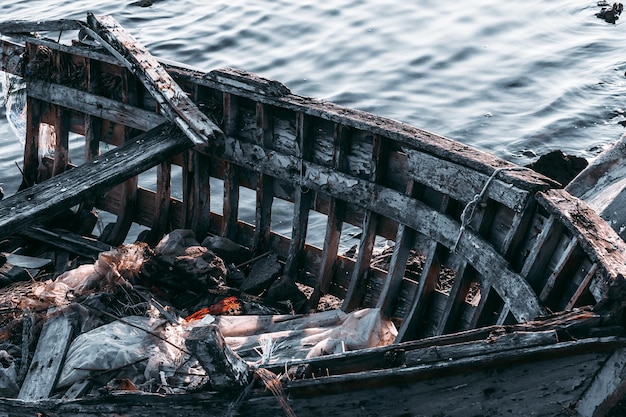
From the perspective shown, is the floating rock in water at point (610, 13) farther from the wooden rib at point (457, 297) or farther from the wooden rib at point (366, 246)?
the wooden rib at point (457, 297)

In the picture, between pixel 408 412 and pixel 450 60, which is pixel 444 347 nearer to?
pixel 408 412

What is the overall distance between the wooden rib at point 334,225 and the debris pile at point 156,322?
0.23m

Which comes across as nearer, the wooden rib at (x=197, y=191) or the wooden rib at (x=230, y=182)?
the wooden rib at (x=230, y=182)

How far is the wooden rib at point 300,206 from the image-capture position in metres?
6.62

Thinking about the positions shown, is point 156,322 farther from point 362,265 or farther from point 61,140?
point 61,140

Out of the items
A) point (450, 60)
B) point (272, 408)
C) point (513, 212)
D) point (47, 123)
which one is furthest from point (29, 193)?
point (450, 60)

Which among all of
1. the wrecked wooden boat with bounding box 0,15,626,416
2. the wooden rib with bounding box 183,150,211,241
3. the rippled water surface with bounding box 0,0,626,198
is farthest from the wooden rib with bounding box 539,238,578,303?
the rippled water surface with bounding box 0,0,626,198

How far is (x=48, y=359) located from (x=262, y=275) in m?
1.94

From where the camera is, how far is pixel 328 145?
21.6 ft

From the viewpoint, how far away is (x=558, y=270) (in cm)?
462

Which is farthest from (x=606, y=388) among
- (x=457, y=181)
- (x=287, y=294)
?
(x=287, y=294)

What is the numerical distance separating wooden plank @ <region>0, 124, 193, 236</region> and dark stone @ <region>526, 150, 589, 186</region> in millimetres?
4687

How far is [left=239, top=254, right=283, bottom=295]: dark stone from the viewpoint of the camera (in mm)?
6812

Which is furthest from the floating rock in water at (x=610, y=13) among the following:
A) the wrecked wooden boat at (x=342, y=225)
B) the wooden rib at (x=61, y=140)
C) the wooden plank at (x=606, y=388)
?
the wooden plank at (x=606, y=388)
